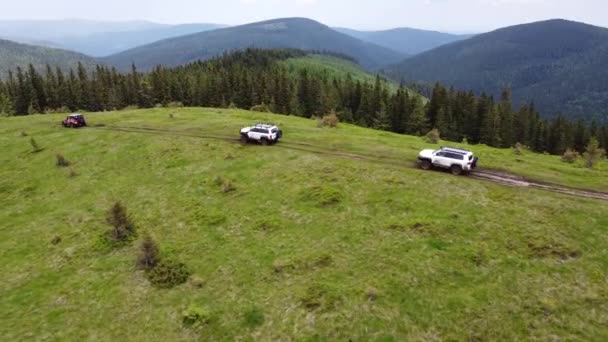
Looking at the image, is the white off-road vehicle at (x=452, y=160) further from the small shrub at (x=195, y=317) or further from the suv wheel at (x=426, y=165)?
the small shrub at (x=195, y=317)

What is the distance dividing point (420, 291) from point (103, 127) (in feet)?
196

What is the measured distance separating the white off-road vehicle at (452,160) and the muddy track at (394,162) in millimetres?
1354

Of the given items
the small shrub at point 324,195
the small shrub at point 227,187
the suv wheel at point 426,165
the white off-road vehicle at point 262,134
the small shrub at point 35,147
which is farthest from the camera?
the small shrub at point 35,147

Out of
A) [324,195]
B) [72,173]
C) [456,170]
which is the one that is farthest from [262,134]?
[456,170]

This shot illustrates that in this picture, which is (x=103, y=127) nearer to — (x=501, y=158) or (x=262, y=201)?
→ (x=262, y=201)

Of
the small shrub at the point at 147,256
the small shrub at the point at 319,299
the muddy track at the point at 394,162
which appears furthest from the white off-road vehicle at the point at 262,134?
the small shrub at the point at 319,299

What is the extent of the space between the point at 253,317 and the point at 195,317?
3.29m

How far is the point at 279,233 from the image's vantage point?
29.1 metres

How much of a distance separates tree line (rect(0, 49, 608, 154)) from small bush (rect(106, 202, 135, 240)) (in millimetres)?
86495

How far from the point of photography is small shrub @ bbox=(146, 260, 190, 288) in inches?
987

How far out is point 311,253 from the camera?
26.2m

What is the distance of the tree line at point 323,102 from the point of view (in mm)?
110062

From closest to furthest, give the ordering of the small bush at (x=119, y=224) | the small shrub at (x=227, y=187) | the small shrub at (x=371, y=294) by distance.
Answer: the small shrub at (x=371, y=294)
the small bush at (x=119, y=224)
the small shrub at (x=227, y=187)

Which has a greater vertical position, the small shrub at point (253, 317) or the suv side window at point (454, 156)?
the suv side window at point (454, 156)
